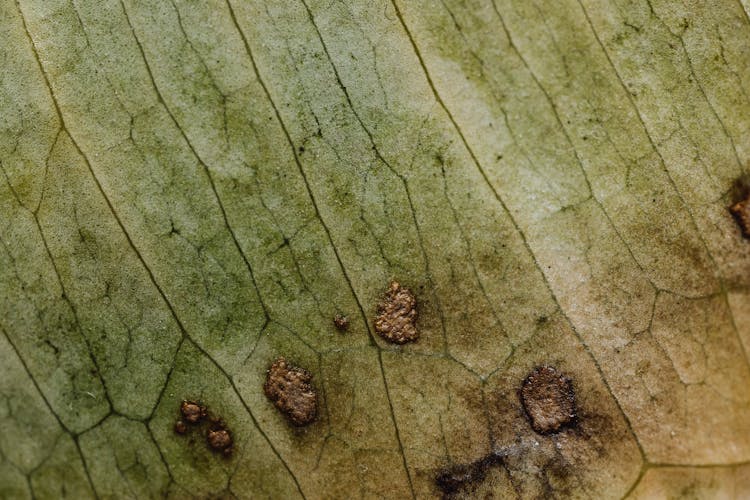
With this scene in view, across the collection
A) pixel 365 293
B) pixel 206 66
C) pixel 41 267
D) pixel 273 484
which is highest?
pixel 206 66

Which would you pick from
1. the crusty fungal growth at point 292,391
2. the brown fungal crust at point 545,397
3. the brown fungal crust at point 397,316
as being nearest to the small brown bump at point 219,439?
the crusty fungal growth at point 292,391

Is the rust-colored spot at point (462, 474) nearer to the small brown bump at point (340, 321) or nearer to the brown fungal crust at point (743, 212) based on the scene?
the small brown bump at point (340, 321)

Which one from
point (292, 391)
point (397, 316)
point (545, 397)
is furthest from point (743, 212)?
point (292, 391)

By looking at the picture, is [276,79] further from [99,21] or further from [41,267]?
[41,267]

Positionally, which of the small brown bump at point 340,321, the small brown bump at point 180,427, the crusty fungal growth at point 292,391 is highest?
the small brown bump at point 340,321

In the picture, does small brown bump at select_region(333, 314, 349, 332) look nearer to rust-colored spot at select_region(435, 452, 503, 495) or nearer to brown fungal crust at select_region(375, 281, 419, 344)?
brown fungal crust at select_region(375, 281, 419, 344)

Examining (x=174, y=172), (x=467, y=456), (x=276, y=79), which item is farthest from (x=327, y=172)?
(x=467, y=456)

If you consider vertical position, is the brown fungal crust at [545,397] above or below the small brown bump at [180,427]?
above
